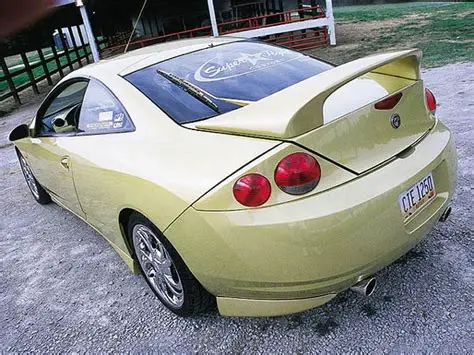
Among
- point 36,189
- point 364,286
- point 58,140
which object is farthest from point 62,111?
point 364,286

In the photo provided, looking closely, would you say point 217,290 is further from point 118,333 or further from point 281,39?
point 281,39

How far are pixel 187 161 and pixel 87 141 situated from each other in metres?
1.02

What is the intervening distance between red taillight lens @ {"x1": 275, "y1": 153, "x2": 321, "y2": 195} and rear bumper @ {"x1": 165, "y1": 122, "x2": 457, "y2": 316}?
53 mm

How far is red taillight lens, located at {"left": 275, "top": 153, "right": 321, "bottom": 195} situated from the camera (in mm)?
1846

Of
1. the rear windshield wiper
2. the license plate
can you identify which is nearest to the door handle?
the rear windshield wiper

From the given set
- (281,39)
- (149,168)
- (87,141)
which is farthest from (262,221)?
(281,39)

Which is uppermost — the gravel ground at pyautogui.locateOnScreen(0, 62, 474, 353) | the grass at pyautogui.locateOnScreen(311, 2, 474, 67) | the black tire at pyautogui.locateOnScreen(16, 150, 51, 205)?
the black tire at pyautogui.locateOnScreen(16, 150, 51, 205)

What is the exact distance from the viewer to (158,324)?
2.48 metres

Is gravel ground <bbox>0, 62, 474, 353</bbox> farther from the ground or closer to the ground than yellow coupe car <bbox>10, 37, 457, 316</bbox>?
closer to the ground

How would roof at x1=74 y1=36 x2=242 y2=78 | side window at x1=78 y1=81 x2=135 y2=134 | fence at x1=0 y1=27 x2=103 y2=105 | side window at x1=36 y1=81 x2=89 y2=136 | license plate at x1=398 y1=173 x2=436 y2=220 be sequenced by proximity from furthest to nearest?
1. fence at x1=0 y1=27 x2=103 y2=105
2. side window at x1=36 y1=81 x2=89 y2=136
3. roof at x1=74 y1=36 x2=242 y2=78
4. side window at x1=78 y1=81 x2=135 y2=134
5. license plate at x1=398 y1=173 x2=436 y2=220

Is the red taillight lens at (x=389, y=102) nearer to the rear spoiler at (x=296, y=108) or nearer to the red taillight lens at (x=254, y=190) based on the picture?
the rear spoiler at (x=296, y=108)

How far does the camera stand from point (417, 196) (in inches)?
81.4

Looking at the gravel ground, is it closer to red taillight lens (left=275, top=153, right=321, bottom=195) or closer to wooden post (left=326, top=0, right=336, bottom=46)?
red taillight lens (left=275, top=153, right=321, bottom=195)

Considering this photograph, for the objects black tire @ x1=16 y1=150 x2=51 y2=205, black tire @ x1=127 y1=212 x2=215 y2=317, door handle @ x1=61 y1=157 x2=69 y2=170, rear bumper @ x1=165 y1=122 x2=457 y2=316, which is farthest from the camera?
black tire @ x1=16 y1=150 x2=51 y2=205
